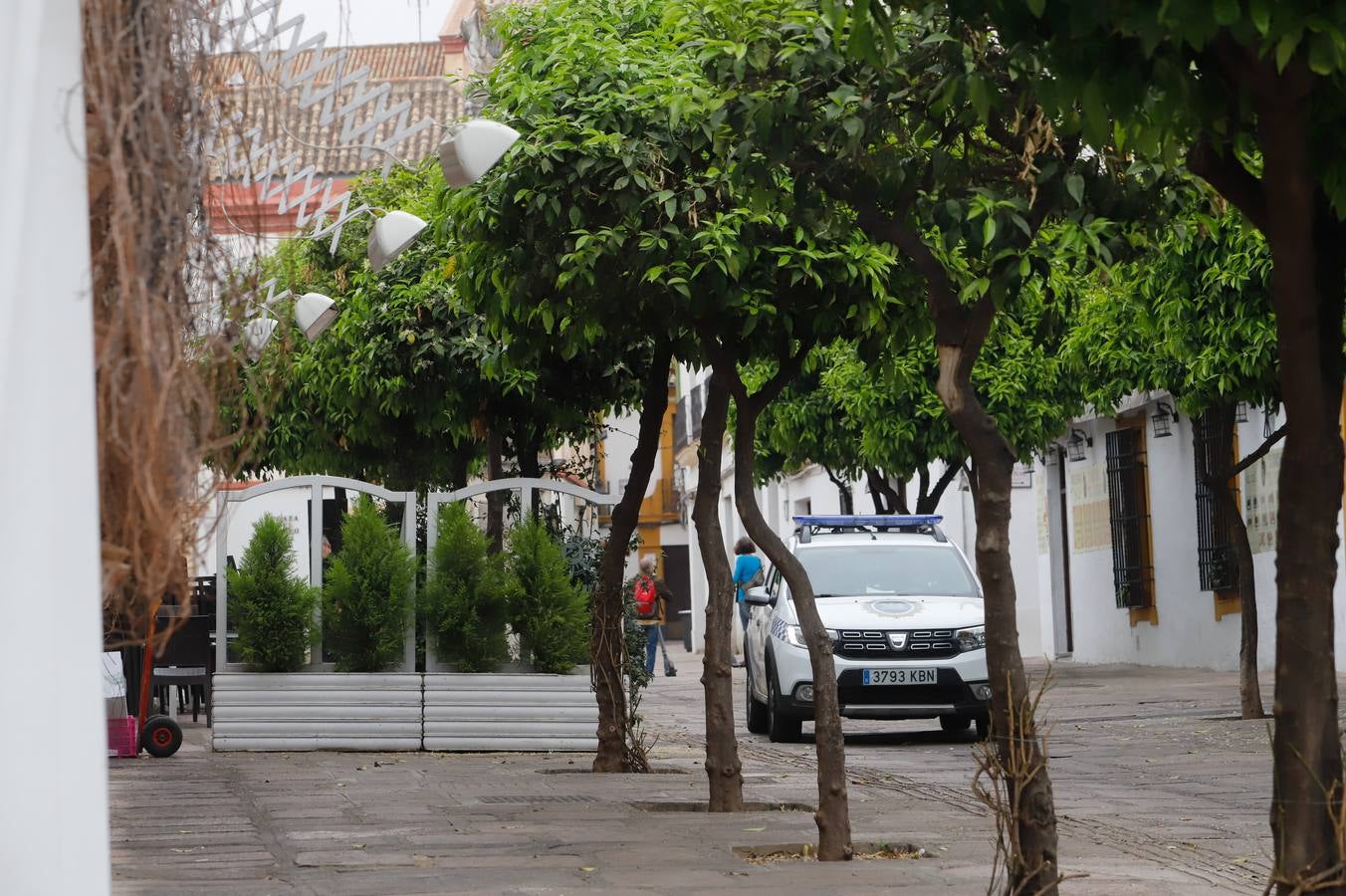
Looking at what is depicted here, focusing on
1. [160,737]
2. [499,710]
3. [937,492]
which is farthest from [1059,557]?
[160,737]

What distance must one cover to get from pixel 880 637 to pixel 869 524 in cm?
304

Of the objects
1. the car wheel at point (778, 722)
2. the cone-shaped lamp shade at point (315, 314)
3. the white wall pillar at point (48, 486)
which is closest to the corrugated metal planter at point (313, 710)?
the cone-shaped lamp shade at point (315, 314)

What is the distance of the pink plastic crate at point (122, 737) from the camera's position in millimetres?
14789

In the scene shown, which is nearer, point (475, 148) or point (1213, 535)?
point (475, 148)

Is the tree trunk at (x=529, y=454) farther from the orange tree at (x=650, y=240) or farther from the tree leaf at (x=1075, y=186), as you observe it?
the tree leaf at (x=1075, y=186)

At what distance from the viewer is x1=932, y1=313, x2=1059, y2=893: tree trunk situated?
21.1 feet

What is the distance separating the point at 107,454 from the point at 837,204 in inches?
245

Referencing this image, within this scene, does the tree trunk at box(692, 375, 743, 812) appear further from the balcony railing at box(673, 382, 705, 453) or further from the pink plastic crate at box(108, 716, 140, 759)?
the balcony railing at box(673, 382, 705, 453)

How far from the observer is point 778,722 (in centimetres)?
1697

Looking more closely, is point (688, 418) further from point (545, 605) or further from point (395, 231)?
A: point (395, 231)

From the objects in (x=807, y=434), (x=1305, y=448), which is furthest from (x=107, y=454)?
(x=807, y=434)

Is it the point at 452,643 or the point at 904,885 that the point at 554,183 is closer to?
the point at 904,885

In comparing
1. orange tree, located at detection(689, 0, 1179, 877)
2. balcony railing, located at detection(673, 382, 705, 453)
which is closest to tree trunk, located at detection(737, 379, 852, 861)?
orange tree, located at detection(689, 0, 1179, 877)

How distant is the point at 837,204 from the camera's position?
9.79 metres
